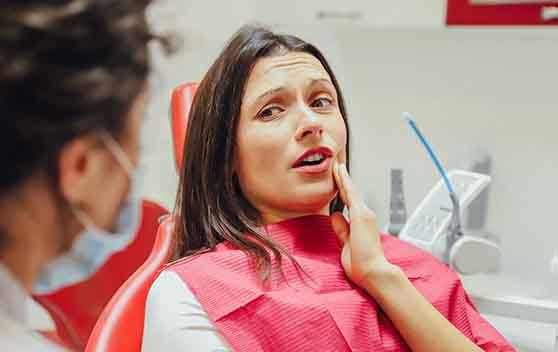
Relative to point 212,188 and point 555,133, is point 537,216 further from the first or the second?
point 212,188

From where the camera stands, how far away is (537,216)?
6.44ft

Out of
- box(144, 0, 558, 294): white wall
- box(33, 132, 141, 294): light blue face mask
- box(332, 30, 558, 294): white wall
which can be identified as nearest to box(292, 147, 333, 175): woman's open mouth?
box(33, 132, 141, 294): light blue face mask

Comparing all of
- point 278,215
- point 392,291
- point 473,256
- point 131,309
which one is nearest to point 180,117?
point 278,215

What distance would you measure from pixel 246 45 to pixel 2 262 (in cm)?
80

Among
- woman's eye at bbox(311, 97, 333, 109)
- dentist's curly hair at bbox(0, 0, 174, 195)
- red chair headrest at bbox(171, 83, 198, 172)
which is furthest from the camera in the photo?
red chair headrest at bbox(171, 83, 198, 172)

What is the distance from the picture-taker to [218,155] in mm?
1139

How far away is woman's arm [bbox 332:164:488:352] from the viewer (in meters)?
1.01

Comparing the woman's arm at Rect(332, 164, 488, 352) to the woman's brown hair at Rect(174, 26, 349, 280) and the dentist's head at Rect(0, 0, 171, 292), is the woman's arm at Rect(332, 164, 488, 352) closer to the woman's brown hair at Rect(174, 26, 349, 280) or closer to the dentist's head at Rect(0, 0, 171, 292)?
the woman's brown hair at Rect(174, 26, 349, 280)

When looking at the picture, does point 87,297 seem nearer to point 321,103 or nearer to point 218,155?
point 218,155

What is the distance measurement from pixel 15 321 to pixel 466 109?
179cm

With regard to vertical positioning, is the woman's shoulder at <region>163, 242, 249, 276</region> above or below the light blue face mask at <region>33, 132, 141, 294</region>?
below

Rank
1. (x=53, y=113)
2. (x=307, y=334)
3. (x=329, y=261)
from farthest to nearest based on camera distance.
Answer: (x=329, y=261), (x=307, y=334), (x=53, y=113)

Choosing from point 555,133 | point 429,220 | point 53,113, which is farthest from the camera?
point 555,133

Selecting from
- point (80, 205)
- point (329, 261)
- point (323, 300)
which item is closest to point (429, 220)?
point (329, 261)
